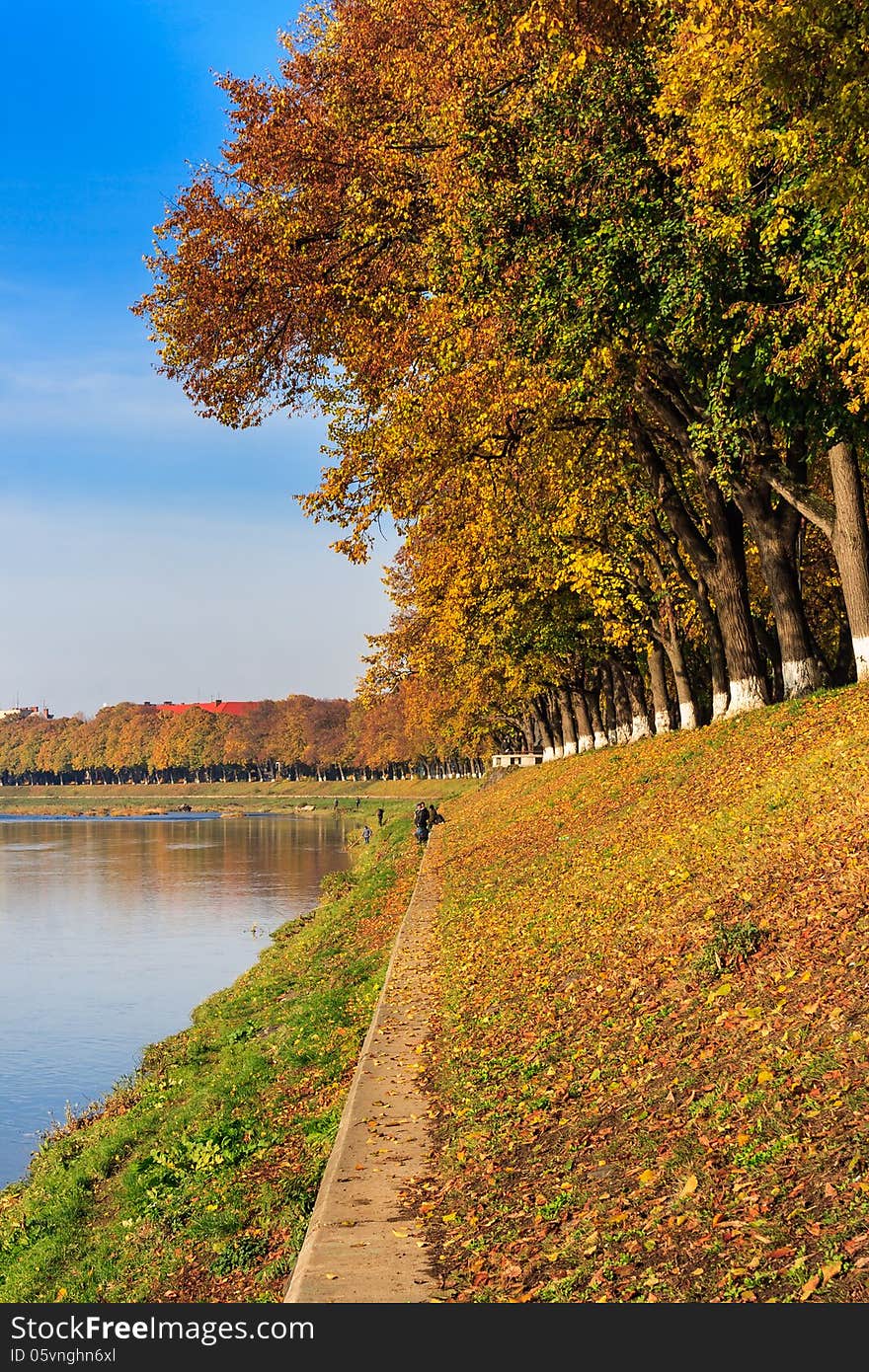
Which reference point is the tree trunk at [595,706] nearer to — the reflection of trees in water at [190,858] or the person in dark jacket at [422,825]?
the person in dark jacket at [422,825]

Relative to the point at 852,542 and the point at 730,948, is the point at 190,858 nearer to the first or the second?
the point at 852,542

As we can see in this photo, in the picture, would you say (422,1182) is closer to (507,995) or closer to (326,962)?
(507,995)

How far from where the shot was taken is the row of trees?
13.6 metres


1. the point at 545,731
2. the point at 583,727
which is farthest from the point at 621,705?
the point at 545,731

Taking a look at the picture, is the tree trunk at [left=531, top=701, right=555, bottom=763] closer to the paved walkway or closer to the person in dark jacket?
the person in dark jacket

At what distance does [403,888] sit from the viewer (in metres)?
29.5

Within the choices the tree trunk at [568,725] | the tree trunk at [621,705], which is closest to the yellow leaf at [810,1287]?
the tree trunk at [621,705]

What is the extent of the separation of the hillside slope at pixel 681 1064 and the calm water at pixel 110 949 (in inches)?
277

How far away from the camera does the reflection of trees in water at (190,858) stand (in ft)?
165

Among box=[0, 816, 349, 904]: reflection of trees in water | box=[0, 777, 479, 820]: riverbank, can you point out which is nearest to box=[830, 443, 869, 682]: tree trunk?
box=[0, 816, 349, 904]: reflection of trees in water

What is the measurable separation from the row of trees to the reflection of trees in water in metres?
26.2

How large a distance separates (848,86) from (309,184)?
847 cm

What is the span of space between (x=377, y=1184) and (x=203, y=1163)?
4199 millimetres

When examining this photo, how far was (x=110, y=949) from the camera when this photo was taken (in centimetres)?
3297
